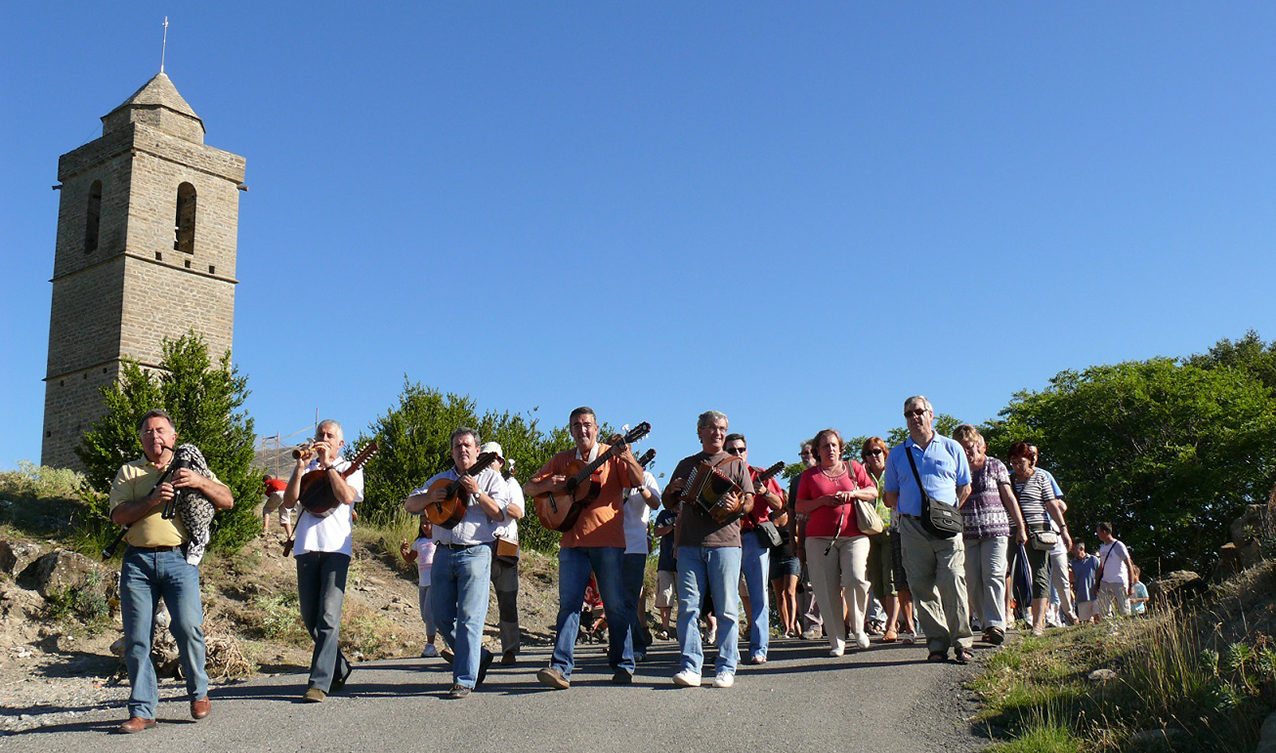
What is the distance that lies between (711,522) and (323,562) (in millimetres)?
2923

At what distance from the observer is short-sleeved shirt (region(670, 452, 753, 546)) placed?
809cm

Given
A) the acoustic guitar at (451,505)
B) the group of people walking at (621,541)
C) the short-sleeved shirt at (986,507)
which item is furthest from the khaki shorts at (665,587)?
the acoustic guitar at (451,505)

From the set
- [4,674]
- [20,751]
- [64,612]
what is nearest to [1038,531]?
[20,751]

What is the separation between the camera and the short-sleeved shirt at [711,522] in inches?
318

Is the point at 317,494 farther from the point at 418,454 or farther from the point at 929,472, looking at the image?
the point at 418,454

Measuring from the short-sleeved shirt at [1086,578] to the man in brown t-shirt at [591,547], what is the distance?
11.7 meters

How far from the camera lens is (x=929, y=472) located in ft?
28.9

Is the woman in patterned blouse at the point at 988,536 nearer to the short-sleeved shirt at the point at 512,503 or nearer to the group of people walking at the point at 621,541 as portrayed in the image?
the group of people walking at the point at 621,541

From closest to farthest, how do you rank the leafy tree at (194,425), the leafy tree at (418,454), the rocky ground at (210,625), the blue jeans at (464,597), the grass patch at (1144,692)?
the grass patch at (1144,692), the blue jeans at (464,597), the rocky ground at (210,625), the leafy tree at (194,425), the leafy tree at (418,454)

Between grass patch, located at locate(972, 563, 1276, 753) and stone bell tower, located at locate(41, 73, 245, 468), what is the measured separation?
32.2 metres

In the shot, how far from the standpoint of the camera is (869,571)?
11.3 metres

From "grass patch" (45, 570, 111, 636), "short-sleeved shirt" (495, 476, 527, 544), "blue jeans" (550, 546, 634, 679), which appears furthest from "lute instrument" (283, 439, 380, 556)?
"grass patch" (45, 570, 111, 636)

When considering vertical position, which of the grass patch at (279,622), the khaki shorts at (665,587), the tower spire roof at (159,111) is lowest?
the grass patch at (279,622)

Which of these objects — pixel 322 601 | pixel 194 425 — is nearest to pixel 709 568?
pixel 322 601
